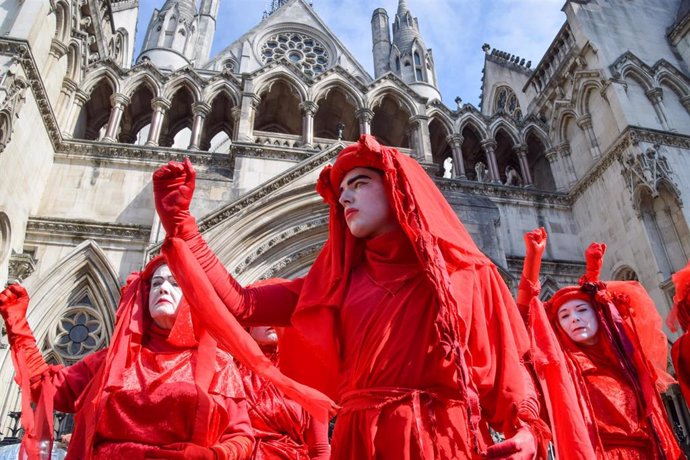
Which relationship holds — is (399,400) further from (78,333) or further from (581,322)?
(78,333)

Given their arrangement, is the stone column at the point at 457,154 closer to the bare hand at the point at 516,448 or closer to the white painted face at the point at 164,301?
the white painted face at the point at 164,301

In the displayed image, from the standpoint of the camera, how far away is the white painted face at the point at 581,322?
3.97m

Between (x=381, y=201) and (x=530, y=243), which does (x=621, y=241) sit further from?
(x=381, y=201)

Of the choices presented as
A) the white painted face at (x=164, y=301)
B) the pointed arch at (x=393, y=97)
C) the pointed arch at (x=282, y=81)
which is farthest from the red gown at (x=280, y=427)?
the pointed arch at (x=393, y=97)

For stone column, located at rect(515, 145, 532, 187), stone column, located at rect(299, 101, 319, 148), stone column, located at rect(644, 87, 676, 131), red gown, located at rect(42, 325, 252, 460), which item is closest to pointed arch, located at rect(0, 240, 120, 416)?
stone column, located at rect(299, 101, 319, 148)

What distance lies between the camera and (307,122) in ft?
42.9

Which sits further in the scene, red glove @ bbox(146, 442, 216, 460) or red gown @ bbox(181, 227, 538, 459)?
red glove @ bbox(146, 442, 216, 460)

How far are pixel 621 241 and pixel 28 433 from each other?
39.6 ft

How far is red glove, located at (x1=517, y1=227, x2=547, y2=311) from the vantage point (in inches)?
136

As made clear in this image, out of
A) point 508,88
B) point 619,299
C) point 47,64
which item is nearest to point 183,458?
point 619,299

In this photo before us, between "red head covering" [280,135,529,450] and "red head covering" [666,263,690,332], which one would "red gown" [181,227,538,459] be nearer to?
"red head covering" [280,135,529,450]

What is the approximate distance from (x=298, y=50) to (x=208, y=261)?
874 inches

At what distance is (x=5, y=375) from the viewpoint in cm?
854

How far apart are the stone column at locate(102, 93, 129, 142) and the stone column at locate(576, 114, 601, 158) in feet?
→ 39.5
